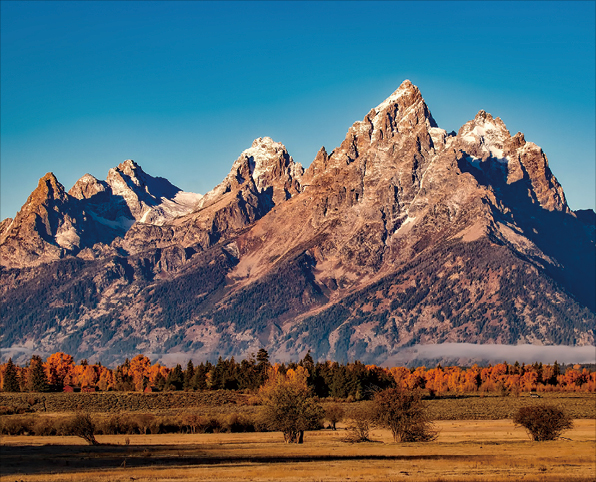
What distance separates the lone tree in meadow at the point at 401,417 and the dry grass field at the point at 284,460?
4544mm

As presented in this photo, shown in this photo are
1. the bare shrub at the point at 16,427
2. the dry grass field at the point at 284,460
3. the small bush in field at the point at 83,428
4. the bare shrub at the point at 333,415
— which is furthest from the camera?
the bare shrub at the point at 333,415

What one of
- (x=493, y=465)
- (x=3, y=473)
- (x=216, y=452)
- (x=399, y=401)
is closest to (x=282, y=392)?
(x=399, y=401)

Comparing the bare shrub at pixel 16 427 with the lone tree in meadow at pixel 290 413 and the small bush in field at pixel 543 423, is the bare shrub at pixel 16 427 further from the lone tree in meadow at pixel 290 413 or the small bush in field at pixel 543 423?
the small bush in field at pixel 543 423

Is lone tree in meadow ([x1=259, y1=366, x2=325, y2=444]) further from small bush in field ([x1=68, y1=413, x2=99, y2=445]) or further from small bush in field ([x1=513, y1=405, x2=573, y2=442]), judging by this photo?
small bush in field ([x1=513, y1=405, x2=573, y2=442])

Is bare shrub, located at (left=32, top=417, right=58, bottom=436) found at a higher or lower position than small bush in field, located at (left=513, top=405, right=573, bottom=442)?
lower

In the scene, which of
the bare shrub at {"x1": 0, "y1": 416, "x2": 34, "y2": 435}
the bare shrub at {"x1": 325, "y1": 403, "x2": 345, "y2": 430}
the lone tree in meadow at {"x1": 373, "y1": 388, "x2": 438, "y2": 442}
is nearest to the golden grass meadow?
the lone tree in meadow at {"x1": 373, "y1": 388, "x2": 438, "y2": 442}

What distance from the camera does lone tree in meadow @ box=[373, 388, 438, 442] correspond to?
133875 mm

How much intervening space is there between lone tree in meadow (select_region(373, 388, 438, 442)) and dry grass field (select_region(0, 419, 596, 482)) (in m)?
4.54

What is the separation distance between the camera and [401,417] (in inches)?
5300

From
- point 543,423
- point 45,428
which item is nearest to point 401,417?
point 543,423

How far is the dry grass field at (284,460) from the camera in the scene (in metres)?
85.6

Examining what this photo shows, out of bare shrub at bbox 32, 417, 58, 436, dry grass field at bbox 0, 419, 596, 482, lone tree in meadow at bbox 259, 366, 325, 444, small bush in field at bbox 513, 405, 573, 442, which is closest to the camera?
dry grass field at bbox 0, 419, 596, 482

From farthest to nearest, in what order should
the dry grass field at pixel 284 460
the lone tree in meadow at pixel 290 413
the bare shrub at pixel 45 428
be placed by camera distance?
the bare shrub at pixel 45 428 < the lone tree in meadow at pixel 290 413 < the dry grass field at pixel 284 460

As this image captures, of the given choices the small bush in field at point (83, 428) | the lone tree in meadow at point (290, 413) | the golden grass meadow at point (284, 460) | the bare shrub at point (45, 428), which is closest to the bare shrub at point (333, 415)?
the lone tree in meadow at point (290, 413)
